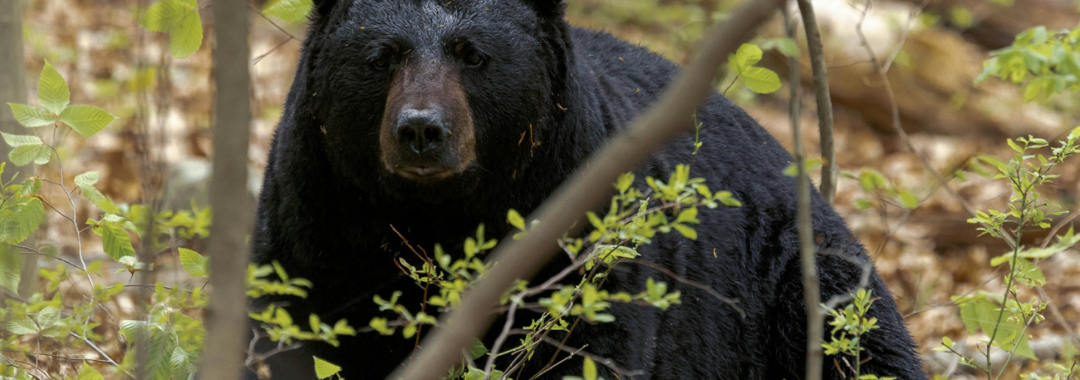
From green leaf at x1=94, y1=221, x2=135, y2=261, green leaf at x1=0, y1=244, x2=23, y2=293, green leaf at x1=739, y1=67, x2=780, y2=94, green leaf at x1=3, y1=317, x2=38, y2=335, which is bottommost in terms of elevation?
green leaf at x1=3, y1=317, x2=38, y2=335

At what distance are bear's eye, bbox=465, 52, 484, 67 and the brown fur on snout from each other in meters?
0.09


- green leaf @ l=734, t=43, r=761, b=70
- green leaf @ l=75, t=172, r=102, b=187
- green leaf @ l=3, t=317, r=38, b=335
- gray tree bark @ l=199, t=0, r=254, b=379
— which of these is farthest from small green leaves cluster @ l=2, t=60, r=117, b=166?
green leaf @ l=734, t=43, r=761, b=70

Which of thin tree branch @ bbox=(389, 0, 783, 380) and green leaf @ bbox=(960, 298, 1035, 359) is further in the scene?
green leaf @ bbox=(960, 298, 1035, 359)

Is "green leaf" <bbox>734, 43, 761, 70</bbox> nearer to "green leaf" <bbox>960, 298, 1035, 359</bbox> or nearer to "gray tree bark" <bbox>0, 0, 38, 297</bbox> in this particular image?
"green leaf" <bbox>960, 298, 1035, 359</bbox>

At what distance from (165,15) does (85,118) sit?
1.60ft

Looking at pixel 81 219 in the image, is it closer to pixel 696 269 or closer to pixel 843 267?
pixel 696 269

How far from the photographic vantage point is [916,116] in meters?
10.7

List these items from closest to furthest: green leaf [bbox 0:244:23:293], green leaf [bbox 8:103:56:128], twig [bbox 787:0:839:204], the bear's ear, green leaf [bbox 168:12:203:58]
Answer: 1. green leaf [bbox 0:244:23:293]
2. green leaf [bbox 168:12:203:58]
3. green leaf [bbox 8:103:56:128]
4. the bear's ear
5. twig [bbox 787:0:839:204]

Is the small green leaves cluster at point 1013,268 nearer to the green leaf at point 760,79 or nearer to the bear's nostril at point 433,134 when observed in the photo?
the green leaf at point 760,79

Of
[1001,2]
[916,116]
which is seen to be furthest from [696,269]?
[1001,2]

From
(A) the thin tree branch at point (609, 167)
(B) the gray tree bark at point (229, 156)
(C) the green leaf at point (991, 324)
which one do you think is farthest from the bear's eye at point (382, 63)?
(C) the green leaf at point (991, 324)

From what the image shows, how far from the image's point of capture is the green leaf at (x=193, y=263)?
2912mm

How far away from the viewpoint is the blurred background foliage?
779cm

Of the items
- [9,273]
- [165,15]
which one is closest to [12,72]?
[9,273]
